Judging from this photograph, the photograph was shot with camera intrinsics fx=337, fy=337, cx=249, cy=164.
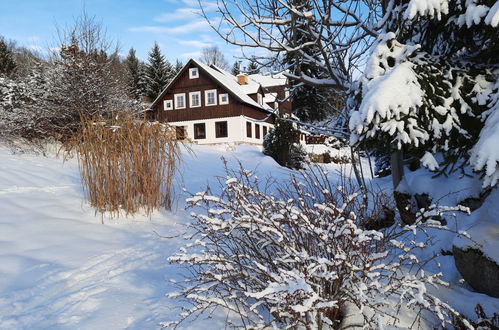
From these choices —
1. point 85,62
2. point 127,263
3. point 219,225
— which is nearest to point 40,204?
point 127,263

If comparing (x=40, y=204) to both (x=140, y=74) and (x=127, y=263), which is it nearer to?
(x=127, y=263)

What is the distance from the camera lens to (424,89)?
9.31ft

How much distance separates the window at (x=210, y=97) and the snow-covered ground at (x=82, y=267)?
69.9ft

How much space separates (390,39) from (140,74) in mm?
37553

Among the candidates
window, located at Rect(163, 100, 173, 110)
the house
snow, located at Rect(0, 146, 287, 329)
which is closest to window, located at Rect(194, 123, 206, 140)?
the house

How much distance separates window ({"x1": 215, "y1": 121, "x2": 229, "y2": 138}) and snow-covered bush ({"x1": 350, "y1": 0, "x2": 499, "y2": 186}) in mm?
23009

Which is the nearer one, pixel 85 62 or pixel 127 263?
pixel 127 263

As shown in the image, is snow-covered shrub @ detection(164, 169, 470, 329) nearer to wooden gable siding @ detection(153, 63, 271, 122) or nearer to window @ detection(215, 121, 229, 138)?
wooden gable siding @ detection(153, 63, 271, 122)

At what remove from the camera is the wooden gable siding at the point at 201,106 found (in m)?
25.6

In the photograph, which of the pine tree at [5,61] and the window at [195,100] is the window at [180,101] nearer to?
the window at [195,100]

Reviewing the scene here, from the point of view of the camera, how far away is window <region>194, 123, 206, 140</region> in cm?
2667

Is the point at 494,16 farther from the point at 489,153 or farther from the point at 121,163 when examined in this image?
the point at 121,163

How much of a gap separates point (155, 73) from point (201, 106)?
11.0 meters

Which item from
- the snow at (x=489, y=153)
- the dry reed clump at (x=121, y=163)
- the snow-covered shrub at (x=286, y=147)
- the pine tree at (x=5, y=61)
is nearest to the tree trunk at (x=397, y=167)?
the snow at (x=489, y=153)
